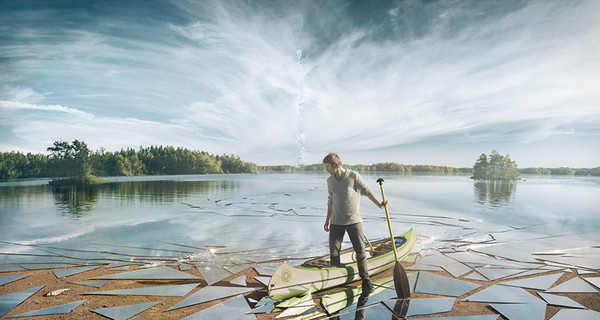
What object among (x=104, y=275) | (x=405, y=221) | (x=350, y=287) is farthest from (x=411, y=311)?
(x=405, y=221)

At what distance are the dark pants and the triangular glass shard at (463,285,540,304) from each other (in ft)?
5.22

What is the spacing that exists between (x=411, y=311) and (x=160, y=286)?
404cm

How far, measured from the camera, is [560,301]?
4328 millimetres

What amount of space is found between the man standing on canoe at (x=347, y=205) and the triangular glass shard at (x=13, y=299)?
4.81 metres

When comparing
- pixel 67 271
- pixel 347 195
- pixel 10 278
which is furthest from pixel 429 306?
pixel 10 278

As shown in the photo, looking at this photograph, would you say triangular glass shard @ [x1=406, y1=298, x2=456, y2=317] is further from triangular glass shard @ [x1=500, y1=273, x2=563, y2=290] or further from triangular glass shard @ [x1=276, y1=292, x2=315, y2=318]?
triangular glass shard @ [x1=500, y1=273, x2=563, y2=290]

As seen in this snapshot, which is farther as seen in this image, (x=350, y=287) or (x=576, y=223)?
(x=576, y=223)

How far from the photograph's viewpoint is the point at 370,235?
9.72 m

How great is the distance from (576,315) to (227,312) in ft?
15.5

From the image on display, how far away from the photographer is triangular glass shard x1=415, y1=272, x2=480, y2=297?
471 cm

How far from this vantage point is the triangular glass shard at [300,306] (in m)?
3.92

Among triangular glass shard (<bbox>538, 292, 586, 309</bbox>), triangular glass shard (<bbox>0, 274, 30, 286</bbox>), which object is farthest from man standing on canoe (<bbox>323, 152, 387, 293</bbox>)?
triangular glass shard (<bbox>0, 274, 30, 286</bbox>)

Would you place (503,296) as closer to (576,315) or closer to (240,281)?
(576,315)

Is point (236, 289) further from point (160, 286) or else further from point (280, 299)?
point (160, 286)
